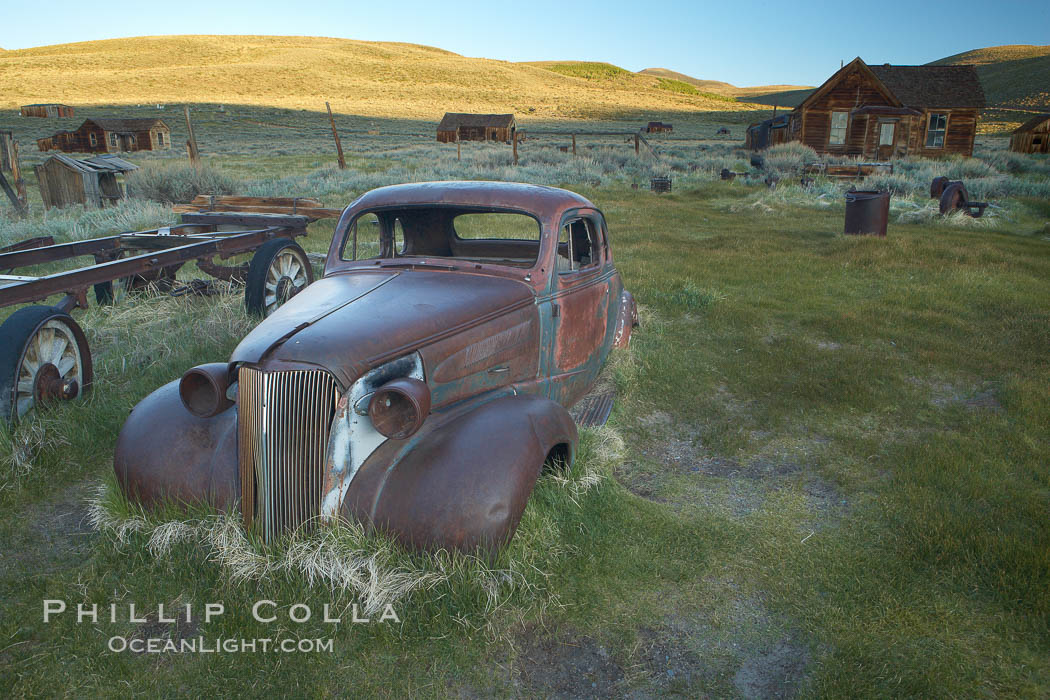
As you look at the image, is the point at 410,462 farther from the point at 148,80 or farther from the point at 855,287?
the point at 148,80

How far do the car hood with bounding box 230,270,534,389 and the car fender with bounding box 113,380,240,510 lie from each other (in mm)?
491

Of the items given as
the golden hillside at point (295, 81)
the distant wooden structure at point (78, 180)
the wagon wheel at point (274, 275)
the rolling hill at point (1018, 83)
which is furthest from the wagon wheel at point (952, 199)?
the rolling hill at point (1018, 83)

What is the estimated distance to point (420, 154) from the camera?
33.5 metres

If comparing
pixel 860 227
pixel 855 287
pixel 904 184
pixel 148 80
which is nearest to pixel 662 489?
pixel 855 287

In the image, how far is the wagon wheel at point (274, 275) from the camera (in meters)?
6.53

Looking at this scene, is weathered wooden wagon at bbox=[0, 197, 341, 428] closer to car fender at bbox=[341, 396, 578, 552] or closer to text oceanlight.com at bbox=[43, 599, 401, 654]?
text oceanlight.com at bbox=[43, 599, 401, 654]

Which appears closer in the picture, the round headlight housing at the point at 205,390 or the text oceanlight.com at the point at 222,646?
the text oceanlight.com at the point at 222,646

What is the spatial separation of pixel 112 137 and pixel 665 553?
159 feet

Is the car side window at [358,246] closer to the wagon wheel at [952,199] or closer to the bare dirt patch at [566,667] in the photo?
the bare dirt patch at [566,667]

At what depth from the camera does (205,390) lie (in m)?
3.15

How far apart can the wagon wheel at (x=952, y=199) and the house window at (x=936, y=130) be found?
2014 cm

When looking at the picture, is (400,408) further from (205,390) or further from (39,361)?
(39,361)

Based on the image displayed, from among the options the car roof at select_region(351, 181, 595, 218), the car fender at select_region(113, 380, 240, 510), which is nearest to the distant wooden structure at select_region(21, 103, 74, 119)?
the car roof at select_region(351, 181, 595, 218)

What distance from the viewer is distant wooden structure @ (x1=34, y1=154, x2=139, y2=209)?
14117 millimetres
